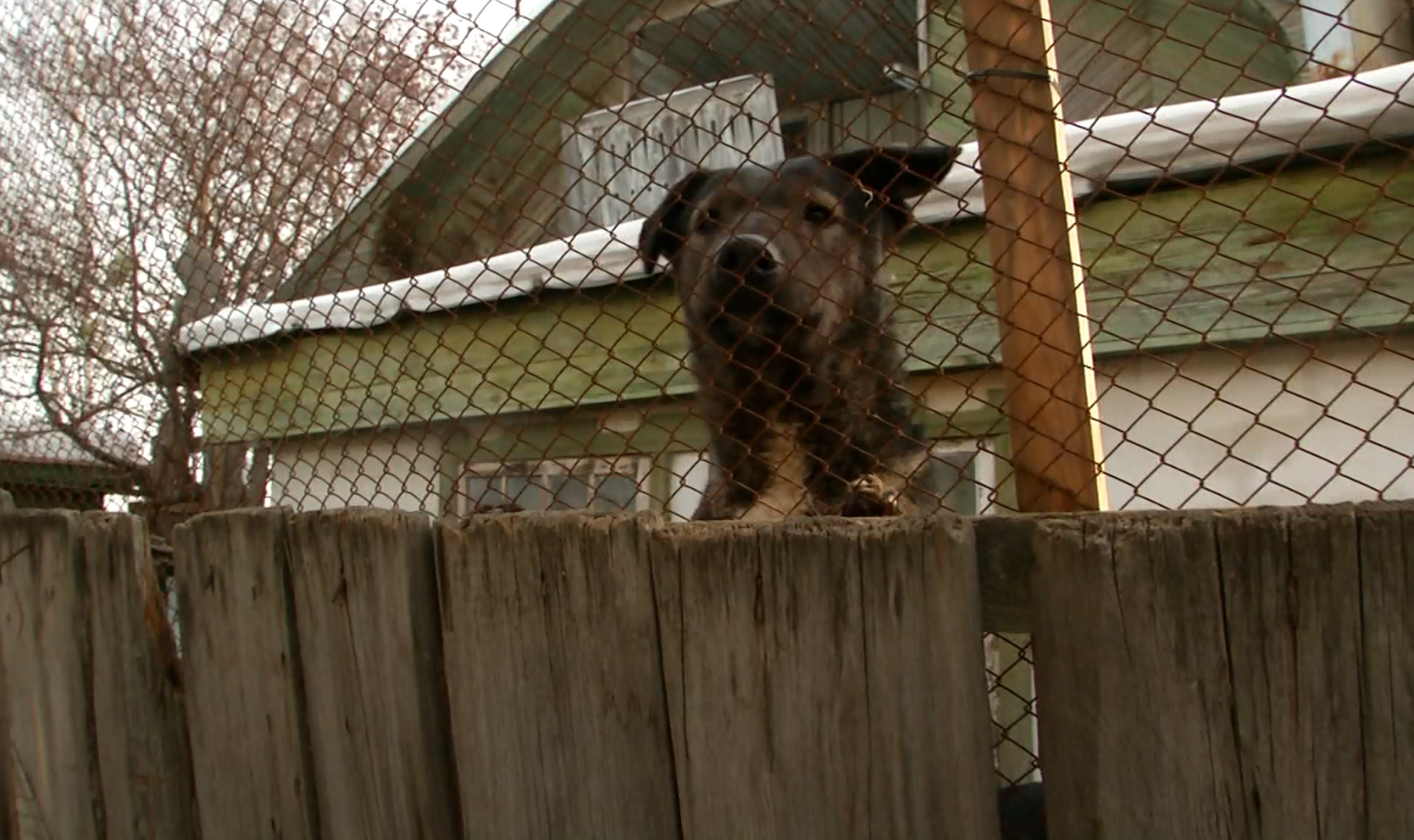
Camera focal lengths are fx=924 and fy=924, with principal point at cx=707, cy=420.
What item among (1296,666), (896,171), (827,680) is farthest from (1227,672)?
(896,171)

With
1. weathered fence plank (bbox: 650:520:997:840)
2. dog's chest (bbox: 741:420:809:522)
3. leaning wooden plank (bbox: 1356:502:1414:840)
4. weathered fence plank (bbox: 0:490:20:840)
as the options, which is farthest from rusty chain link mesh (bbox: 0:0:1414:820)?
weathered fence plank (bbox: 0:490:20:840)

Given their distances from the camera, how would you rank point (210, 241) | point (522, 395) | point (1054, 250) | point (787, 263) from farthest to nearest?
point (522, 395) → point (210, 241) → point (787, 263) → point (1054, 250)

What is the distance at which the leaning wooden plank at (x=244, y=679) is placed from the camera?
2.09m

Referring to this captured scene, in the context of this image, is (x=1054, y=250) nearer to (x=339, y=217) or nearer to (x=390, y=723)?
(x=390, y=723)

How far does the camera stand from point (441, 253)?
22.1ft

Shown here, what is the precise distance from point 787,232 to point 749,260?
11.1 inches

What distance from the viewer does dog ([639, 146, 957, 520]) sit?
10.4 feet

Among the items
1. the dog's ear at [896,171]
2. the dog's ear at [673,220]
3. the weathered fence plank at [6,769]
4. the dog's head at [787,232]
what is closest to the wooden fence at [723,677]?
the weathered fence plank at [6,769]

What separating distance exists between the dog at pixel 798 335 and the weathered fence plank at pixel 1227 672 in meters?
1.53

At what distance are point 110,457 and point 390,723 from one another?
3891 mm

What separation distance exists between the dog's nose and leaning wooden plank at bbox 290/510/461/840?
133 cm

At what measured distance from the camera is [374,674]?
1.99 m

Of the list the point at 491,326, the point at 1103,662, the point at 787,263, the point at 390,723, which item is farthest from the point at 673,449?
the point at 1103,662

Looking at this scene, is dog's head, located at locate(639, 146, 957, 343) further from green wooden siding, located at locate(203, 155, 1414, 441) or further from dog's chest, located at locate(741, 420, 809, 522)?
dog's chest, located at locate(741, 420, 809, 522)
